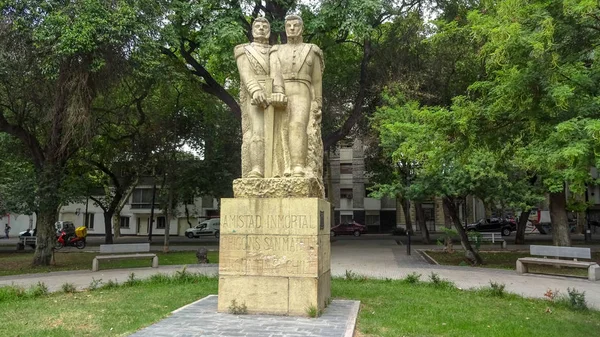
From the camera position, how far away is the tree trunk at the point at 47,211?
16391mm

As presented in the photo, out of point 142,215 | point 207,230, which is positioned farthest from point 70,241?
point 142,215

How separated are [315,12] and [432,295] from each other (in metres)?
11.8

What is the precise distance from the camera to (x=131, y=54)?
14.6 m

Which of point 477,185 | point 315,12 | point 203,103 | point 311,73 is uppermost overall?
point 315,12

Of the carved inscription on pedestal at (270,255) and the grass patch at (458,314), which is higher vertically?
the carved inscription on pedestal at (270,255)

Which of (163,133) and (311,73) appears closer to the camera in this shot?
(311,73)

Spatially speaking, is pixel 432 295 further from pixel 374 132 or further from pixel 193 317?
pixel 374 132

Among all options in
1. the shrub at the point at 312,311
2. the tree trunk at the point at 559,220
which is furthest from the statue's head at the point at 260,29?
the tree trunk at the point at 559,220

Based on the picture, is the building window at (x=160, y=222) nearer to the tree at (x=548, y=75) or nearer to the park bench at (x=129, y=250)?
the park bench at (x=129, y=250)

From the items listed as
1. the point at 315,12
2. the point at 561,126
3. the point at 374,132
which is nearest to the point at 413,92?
the point at 374,132

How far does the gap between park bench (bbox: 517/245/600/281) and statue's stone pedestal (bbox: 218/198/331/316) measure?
29.8ft

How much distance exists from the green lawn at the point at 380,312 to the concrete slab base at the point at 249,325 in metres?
0.26

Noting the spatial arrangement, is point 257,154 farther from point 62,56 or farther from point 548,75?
point 62,56

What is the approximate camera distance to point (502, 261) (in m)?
17.7
